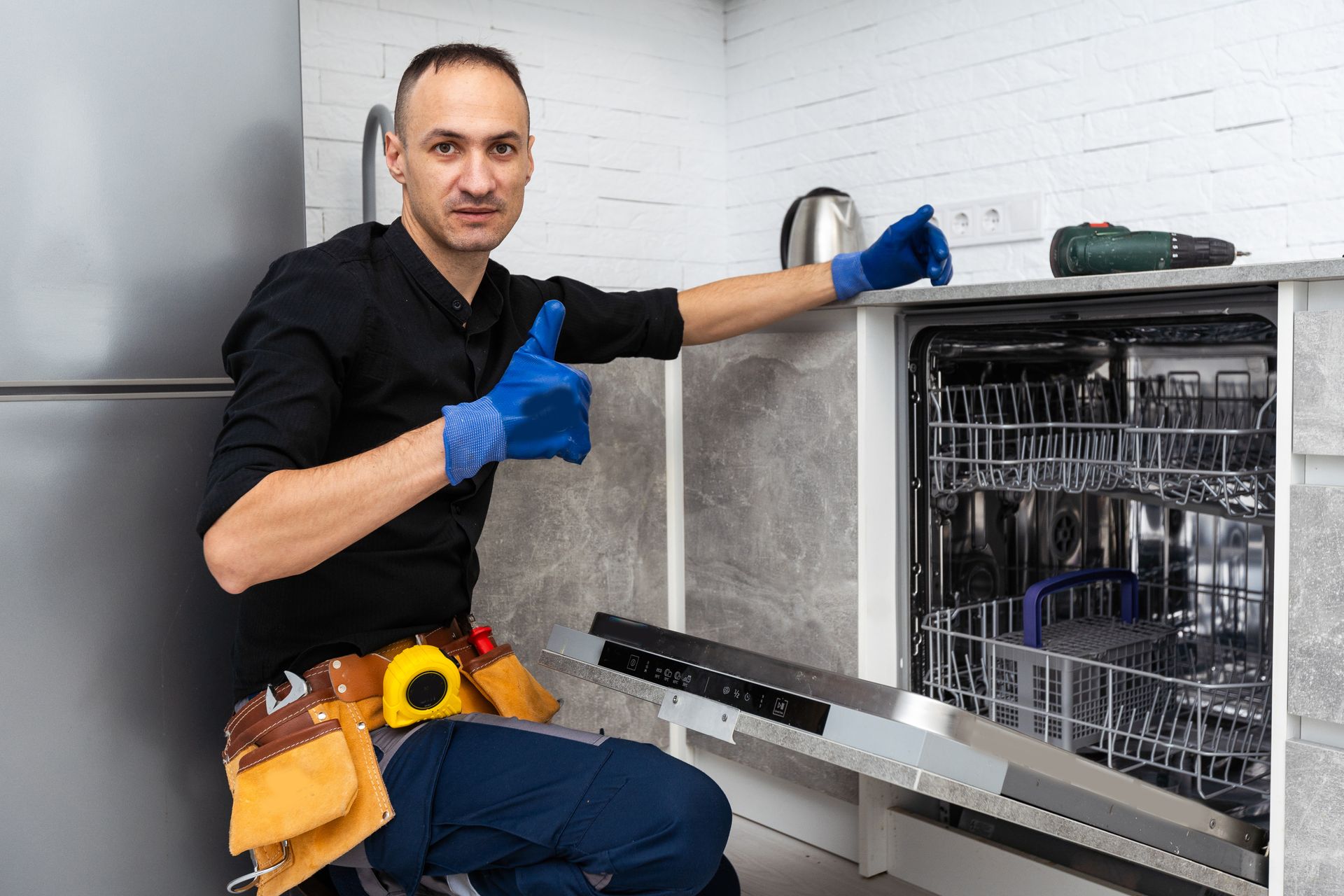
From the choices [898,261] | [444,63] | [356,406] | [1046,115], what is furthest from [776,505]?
[1046,115]

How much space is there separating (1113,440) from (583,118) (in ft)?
4.89

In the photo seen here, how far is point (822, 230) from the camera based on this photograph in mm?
2578

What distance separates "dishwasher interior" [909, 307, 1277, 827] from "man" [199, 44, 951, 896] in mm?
660

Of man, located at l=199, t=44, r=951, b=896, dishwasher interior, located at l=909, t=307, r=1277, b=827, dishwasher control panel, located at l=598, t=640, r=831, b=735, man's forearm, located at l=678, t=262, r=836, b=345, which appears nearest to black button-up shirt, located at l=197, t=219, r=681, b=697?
man, located at l=199, t=44, r=951, b=896

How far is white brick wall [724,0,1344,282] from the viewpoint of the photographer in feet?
6.72

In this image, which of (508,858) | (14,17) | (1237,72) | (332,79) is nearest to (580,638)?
(508,858)

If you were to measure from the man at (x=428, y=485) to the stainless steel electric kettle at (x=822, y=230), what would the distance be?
1.04 meters

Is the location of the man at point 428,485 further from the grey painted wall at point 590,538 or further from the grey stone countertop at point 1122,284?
the grey stone countertop at point 1122,284

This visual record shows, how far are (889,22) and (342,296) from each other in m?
1.76

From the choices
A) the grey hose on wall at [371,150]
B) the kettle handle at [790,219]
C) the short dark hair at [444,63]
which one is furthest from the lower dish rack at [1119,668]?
the grey hose on wall at [371,150]

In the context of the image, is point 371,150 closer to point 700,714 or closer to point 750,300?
point 750,300

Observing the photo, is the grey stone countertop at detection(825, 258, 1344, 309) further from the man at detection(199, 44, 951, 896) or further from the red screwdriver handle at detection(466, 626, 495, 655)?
the red screwdriver handle at detection(466, 626, 495, 655)

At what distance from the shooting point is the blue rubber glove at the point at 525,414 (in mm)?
1329

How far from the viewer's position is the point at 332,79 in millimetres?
2369
